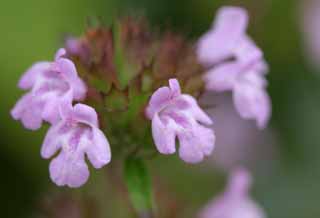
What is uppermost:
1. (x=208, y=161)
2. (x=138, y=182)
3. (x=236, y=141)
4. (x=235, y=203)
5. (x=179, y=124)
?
(x=179, y=124)

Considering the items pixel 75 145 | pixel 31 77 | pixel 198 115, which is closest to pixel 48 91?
pixel 31 77

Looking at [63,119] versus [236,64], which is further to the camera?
[236,64]

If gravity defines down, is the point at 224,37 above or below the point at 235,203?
above

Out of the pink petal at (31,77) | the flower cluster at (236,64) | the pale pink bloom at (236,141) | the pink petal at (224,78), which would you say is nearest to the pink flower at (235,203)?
the flower cluster at (236,64)

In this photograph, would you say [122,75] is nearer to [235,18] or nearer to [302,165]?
[235,18]

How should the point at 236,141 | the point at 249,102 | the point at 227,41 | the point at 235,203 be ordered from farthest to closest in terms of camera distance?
1. the point at 236,141
2. the point at 235,203
3. the point at 227,41
4. the point at 249,102

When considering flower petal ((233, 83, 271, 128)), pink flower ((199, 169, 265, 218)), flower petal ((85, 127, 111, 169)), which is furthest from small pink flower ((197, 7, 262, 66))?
flower petal ((85, 127, 111, 169))

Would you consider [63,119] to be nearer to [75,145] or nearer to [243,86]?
[75,145]
